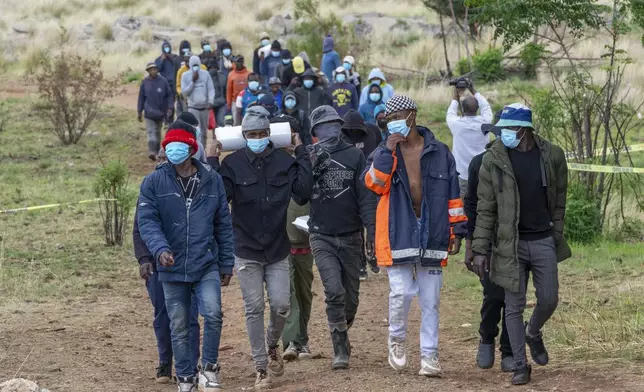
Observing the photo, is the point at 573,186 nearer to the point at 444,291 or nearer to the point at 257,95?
the point at 444,291

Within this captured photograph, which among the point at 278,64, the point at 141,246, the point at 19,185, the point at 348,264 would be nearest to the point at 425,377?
the point at 348,264

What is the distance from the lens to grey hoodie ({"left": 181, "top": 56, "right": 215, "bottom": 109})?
19953 mm

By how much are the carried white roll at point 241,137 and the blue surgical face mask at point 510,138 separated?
5.31 feet

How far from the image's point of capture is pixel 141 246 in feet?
25.7

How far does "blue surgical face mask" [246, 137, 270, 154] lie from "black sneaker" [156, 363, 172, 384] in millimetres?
1854

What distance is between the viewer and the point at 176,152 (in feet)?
24.8

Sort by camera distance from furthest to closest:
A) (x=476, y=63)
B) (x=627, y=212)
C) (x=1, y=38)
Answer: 1. (x=1, y=38)
2. (x=476, y=63)
3. (x=627, y=212)

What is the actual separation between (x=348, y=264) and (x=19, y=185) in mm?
11963

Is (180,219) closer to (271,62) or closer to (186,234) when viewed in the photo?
(186,234)

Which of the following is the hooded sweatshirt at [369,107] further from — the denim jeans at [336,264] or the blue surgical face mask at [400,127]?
the blue surgical face mask at [400,127]

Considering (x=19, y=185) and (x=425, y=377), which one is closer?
(x=425, y=377)

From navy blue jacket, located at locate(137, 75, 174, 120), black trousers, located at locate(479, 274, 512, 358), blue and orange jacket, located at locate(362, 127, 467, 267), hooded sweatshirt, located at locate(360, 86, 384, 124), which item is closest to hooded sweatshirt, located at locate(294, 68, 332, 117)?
hooded sweatshirt, located at locate(360, 86, 384, 124)

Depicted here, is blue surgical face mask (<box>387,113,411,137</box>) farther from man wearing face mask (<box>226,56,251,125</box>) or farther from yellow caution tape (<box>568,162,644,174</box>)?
man wearing face mask (<box>226,56,251,125</box>)

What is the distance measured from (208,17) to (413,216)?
4756 cm
